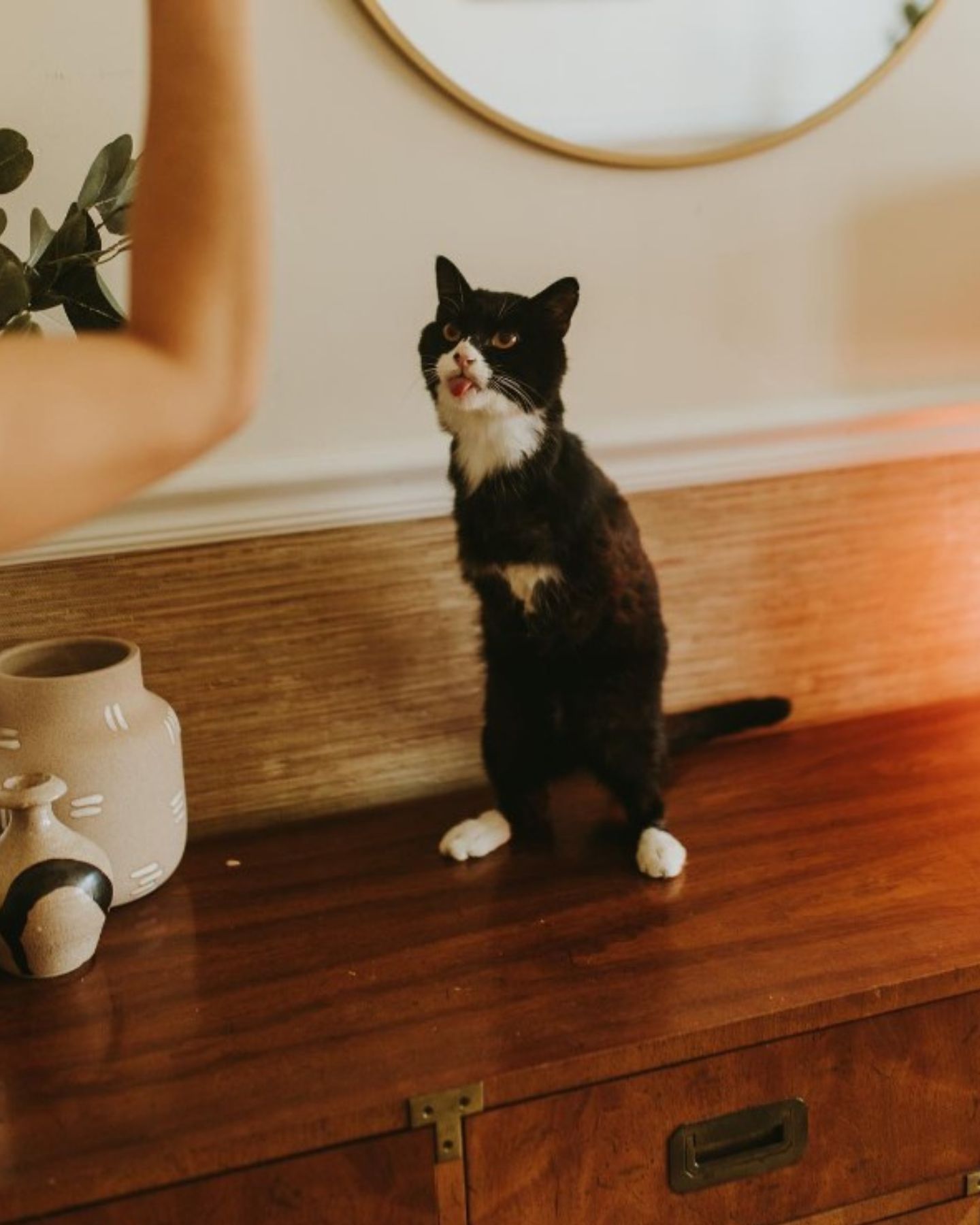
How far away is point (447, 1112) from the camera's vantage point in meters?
0.73

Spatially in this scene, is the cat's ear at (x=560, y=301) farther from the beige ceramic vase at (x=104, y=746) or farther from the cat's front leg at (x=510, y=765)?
the beige ceramic vase at (x=104, y=746)

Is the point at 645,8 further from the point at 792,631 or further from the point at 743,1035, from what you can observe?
the point at 743,1035

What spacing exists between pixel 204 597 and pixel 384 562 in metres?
0.17

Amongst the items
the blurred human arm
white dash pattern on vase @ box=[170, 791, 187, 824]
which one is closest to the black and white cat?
white dash pattern on vase @ box=[170, 791, 187, 824]

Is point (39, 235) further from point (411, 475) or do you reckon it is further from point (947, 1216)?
point (947, 1216)

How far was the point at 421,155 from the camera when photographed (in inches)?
40.7

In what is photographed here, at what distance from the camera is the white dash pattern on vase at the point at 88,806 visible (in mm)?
879

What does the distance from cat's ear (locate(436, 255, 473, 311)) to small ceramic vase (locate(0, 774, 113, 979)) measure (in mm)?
451

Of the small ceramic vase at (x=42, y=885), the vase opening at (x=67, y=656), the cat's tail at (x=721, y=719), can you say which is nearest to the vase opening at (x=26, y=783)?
the small ceramic vase at (x=42, y=885)

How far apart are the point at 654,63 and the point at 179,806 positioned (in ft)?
2.51

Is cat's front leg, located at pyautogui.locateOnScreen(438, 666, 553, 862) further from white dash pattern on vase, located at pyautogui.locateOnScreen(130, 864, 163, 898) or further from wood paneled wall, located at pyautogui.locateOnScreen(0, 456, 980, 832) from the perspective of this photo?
white dash pattern on vase, located at pyautogui.locateOnScreen(130, 864, 163, 898)

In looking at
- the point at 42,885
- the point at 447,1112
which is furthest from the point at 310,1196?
the point at 42,885

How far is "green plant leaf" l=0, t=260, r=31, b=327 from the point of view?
0.70m

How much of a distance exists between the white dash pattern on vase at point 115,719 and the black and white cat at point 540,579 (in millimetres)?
285
